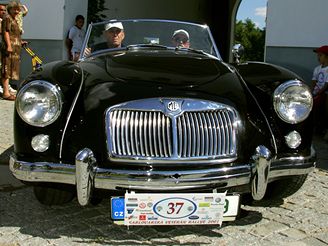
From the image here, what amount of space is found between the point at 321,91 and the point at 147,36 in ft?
10.1

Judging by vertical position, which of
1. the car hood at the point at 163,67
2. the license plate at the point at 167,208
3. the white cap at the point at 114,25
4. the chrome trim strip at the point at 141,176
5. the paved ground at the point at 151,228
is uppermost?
the white cap at the point at 114,25

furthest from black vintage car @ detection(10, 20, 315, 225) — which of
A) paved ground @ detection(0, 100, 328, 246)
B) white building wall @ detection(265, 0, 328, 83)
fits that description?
white building wall @ detection(265, 0, 328, 83)

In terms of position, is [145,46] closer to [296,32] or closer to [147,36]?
[147,36]

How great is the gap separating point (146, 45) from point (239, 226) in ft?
6.23

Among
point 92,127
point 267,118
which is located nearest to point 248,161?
point 267,118

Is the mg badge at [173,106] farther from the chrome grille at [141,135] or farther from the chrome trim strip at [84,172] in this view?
the chrome trim strip at [84,172]

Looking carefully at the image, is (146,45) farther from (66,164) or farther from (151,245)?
(151,245)

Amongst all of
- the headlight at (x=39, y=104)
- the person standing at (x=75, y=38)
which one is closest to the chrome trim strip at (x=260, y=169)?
the headlight at (x=39, y=104)

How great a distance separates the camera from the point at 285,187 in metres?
3.05

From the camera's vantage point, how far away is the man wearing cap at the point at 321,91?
5879mm

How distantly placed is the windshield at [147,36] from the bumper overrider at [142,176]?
5.42 ft

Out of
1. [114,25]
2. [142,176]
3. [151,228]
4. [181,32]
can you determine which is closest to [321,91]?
[181,32]

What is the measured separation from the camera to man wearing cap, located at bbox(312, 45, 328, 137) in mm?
5879

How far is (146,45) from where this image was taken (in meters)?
3.83
